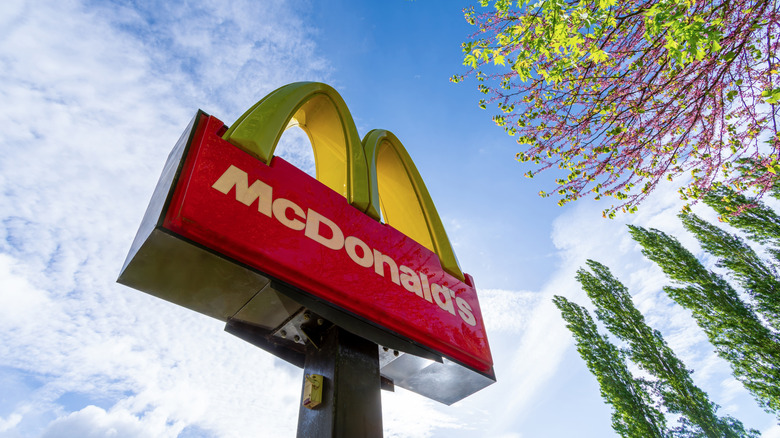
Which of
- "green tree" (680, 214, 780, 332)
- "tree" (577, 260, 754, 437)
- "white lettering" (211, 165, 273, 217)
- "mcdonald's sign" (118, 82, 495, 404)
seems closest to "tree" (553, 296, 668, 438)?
"tree" (577, 260, 754, 437)

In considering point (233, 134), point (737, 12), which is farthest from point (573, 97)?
point (233, 134)

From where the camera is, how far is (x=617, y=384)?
15797 millimetres

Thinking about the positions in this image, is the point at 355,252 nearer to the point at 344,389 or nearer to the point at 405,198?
the point at 344,389

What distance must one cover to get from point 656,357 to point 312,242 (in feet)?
65.6

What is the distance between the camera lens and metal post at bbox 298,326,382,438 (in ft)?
7.30

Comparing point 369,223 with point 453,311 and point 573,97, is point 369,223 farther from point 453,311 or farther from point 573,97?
point 573,97

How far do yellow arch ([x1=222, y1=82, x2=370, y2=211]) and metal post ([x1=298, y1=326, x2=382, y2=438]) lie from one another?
4.04 ft

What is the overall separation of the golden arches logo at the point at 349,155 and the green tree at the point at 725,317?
1736cm

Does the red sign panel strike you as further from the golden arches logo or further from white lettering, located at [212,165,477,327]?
the golden arches logo

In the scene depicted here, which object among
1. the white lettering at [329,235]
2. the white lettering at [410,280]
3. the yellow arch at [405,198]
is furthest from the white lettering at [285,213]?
the yellow arch at [405,198]

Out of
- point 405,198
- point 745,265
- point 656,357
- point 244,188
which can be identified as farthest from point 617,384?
point 244,188

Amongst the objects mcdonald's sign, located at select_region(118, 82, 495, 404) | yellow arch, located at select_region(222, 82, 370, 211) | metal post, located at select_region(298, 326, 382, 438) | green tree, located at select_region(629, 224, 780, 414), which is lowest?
metal post, located at select_region(298, 326, 382, 438)

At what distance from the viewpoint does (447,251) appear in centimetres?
411

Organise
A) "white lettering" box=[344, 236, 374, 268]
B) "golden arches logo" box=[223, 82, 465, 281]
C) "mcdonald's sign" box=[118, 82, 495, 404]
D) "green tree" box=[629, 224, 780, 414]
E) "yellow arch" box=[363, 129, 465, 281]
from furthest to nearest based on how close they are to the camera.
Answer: "green tree" box=[629, 224, 780, 414], "yellow arch" box=[363, 129, 465, 281], "golden arches logo" box=[223, 82, 465, 281], "white lettering" box=[344, 236, 374, 268], "mcdonald's sign" box=[118, 82, 495, 404]
